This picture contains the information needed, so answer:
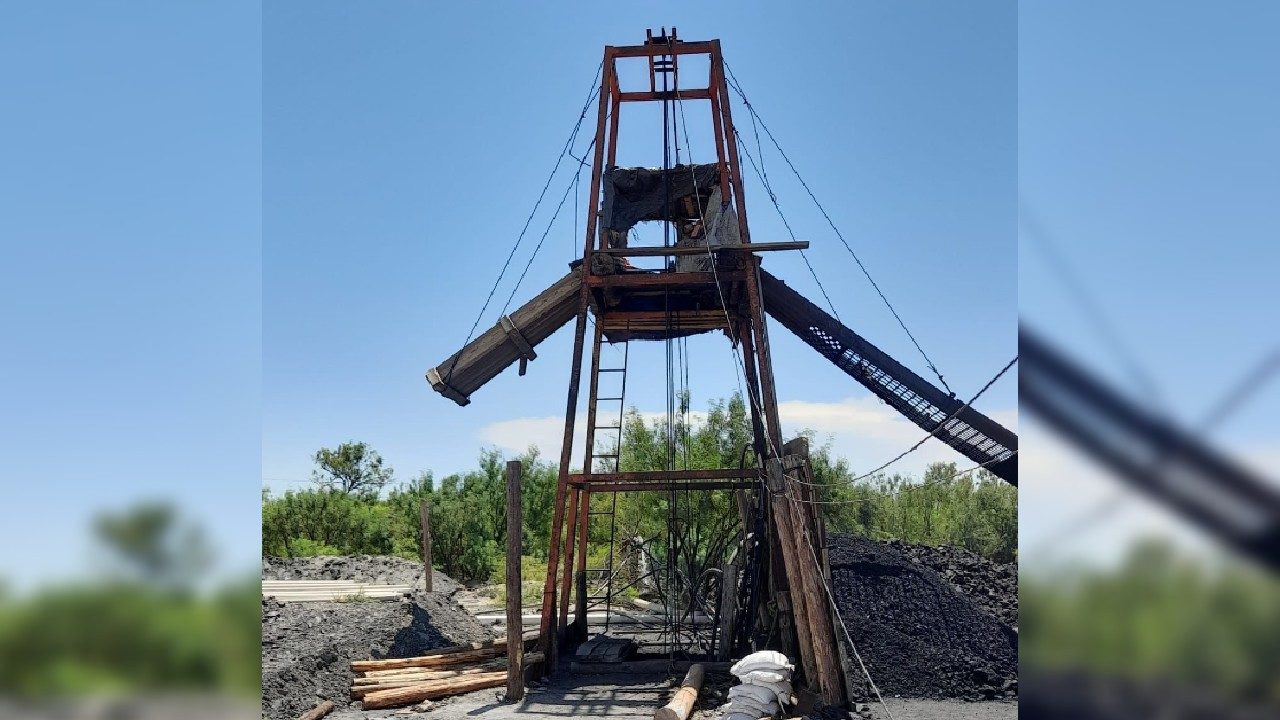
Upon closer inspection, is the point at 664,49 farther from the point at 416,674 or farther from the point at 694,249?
the point at 416,674

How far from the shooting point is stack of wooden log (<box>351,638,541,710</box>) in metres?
10.9

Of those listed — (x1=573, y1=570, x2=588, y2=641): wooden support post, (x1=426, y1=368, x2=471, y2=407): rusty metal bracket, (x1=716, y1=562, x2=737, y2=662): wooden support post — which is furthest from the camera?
(x1=573, y1=570, x2=588, y2=641): wooden support post

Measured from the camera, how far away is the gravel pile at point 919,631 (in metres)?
11.8

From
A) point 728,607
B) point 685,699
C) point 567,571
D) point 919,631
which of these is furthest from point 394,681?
point 919,631

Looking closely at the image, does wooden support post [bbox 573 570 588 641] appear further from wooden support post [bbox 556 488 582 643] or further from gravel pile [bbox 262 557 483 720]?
gravel pile [bbox 262 557 483 720]

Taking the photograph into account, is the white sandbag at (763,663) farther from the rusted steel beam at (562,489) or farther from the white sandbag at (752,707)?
the rusted steel beam at (562,489)

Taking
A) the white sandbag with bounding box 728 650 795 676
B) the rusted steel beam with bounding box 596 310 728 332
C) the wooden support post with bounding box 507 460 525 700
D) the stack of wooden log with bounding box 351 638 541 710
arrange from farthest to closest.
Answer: the rusted steel beam with bounding box 596 310 728 332, the stack of wooden log with bounding box 351 638 541 710, the wooden support post with bounding box 507 460 525 700, the white sandbag with bounding box 728 650 795 676

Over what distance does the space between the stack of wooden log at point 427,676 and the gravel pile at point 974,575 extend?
27.7 ft

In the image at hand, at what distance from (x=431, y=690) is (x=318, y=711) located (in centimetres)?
139

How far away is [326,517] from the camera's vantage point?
31.1m

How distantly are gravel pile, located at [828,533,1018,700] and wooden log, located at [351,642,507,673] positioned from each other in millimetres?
5416

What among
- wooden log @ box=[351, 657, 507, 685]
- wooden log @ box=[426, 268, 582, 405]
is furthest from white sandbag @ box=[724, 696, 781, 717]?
wooden log @ box=[426, 268, 582, 405]

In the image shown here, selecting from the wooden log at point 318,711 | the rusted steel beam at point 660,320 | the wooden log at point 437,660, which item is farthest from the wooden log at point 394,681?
the rusted steel beam at point 660,320
